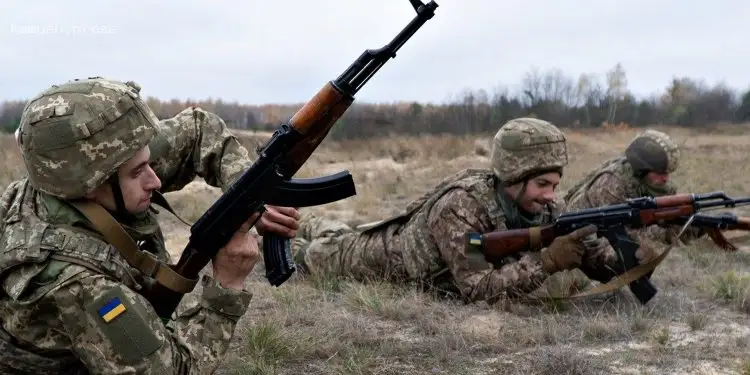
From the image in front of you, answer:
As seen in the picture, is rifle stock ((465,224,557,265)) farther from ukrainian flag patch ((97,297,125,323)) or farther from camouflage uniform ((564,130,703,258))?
ukrainian flag patch ((97,297,125,323))

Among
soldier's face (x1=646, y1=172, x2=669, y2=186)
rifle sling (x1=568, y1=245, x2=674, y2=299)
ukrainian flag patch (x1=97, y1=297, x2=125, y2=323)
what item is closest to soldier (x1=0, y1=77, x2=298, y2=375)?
ukrainian flag patch (x1=97, y1=297, x2=125, y2=323)

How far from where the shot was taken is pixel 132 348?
2453mm

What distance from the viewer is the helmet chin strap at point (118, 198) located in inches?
108

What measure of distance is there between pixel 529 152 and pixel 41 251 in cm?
339

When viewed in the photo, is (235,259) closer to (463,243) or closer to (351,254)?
Answer: (463,243)

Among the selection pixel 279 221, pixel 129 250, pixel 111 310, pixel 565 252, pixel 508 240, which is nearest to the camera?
pixel 111 310

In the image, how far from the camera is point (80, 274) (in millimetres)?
2463

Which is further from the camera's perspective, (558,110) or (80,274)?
(558,110)

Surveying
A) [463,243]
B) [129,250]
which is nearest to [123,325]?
[129,250]

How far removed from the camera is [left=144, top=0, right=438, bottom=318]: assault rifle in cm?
281

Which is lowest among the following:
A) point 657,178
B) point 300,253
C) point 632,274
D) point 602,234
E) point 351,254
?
point 300,253

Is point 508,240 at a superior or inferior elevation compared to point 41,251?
inferior

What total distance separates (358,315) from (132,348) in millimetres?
2326

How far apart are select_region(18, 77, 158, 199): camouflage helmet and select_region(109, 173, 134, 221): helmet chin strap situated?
0.09 meters
